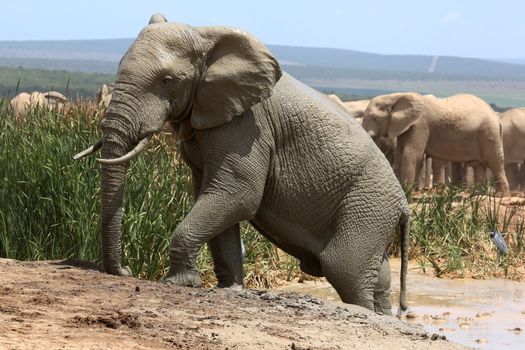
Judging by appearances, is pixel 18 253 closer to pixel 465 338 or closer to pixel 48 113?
pixel 48 113

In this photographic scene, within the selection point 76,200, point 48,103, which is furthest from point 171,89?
point 48,103

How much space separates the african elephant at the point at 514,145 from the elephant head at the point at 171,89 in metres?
19.7

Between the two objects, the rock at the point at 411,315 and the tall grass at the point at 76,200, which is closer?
the tall grass at the point at 76,200

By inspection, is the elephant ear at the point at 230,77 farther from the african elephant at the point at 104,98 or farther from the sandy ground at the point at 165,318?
the sandy ground at the point at 165,318

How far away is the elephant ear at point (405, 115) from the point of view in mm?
21688

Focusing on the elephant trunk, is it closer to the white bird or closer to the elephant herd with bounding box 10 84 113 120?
the elephant herd with bounding box 10 84 113 120

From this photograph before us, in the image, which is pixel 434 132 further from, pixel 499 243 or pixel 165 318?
pixel 165 318

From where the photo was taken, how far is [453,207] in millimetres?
14305

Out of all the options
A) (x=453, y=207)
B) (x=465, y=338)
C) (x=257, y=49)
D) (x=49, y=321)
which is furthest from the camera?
(x=453, y=207)

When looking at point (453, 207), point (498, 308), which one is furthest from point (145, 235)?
point (453, 207)

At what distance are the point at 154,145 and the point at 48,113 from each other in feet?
3.96

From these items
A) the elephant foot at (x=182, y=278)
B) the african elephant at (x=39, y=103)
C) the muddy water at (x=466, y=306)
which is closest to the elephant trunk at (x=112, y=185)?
the elephant foot at (x=182, y=278)

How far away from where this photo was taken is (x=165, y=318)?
6762 mm

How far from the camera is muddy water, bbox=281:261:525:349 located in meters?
9.51
